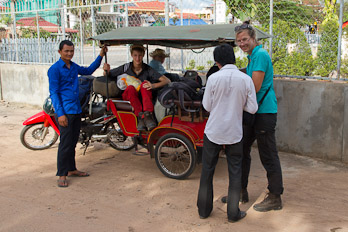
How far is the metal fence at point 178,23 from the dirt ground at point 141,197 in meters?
1.73

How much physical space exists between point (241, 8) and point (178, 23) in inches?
65.4

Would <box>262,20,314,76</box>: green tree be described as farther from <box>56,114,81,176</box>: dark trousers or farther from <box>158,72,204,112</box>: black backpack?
<box>56,114,81,176</box>: dark trousers

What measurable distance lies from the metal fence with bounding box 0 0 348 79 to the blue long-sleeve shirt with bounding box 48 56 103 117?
244cm

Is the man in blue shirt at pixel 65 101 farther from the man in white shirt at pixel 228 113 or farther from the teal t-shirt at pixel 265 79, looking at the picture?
the teal t-shirt at pixel 265 79

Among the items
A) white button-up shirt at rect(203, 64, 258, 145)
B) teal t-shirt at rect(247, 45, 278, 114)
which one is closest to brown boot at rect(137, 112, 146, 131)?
white button-up shirt at rect(203, 64, 258, 145)

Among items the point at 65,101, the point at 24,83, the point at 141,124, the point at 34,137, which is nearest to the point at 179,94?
the point at 141,124

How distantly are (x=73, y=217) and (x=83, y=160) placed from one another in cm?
225

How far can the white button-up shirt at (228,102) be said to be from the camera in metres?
3.75

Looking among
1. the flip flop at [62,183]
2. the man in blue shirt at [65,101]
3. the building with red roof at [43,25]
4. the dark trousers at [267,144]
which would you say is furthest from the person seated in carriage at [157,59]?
the building with red roof at [43,25]

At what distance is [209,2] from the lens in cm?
785

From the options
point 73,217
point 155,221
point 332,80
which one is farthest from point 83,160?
point 332,80

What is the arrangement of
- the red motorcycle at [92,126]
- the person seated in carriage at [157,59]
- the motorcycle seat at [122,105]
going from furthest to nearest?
the person seated in carriage at [157,59], the red motorcycle at [92,126], the motorcycle seat at [122,105]

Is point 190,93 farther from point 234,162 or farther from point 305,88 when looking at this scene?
point 305,88

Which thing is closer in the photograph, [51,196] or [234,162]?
[234,162]
